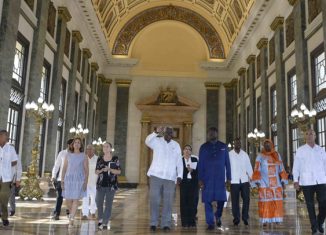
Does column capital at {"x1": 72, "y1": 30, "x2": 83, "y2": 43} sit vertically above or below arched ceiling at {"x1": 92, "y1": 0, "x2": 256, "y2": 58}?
below

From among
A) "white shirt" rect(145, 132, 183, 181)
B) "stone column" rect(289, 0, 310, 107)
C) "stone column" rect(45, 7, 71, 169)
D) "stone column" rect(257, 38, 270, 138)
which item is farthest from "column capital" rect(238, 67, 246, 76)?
"white shirt" rect(145, 132, 183, 181)

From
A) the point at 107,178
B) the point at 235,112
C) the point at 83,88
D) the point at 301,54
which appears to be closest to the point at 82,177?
the point at 107,178

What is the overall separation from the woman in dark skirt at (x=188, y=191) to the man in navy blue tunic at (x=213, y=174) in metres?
0.39

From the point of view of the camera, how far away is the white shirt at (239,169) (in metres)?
7.16

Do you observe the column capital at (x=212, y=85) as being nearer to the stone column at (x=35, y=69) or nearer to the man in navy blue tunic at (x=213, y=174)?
the stone column at (x=35, y=69)

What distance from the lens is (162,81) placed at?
2878cm

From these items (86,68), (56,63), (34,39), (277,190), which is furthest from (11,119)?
(86,68)

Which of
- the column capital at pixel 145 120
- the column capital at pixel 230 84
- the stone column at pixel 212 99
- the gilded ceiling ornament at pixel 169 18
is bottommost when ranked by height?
the column capital at pixel 145 120

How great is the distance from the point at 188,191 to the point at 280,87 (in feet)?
38.3

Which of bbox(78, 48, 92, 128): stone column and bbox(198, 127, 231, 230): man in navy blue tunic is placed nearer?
Result: bbox(198, 127, 231, 230): man in navy blue tunic

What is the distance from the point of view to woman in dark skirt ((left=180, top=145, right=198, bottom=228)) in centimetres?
664

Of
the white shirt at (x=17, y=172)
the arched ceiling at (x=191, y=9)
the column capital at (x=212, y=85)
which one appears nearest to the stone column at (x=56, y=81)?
the arched ceiling at (x=191, y=9)

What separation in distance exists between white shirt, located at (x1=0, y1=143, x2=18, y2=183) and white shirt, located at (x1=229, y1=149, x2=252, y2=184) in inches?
161

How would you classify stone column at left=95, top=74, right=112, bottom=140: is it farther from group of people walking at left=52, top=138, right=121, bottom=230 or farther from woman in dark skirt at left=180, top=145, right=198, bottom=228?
group of people walking at left=52, top=138, right=121, bottom=230
